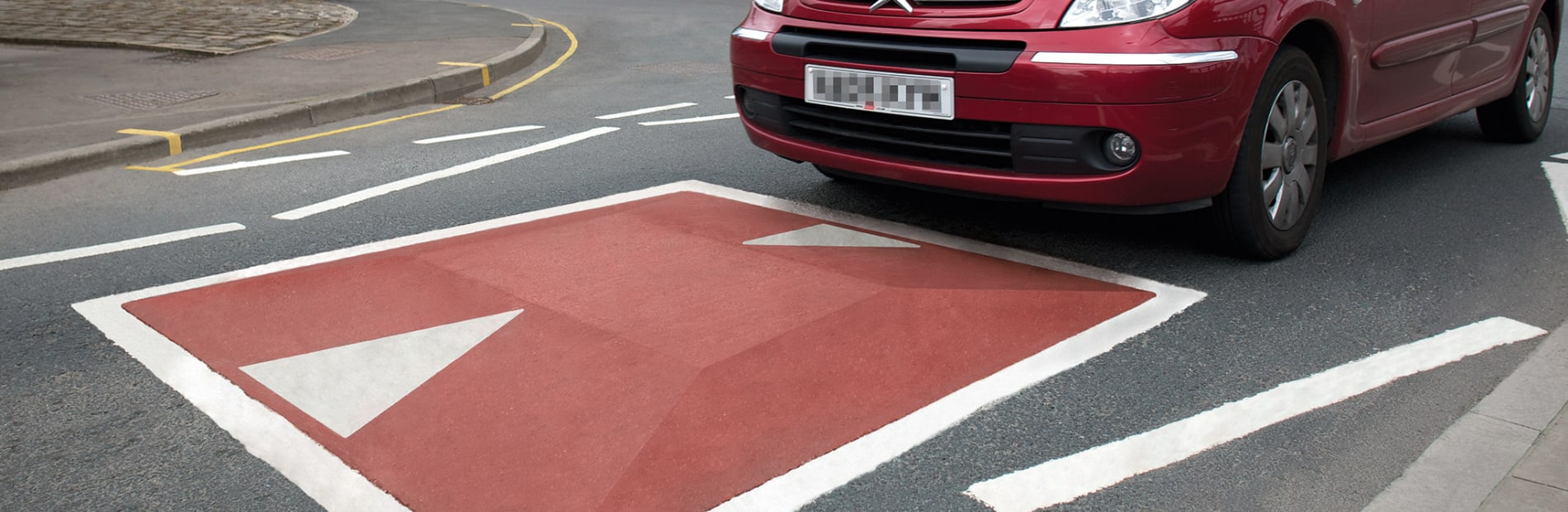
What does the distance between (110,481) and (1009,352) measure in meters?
2.22

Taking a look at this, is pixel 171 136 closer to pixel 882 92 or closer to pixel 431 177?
pixel 431 177

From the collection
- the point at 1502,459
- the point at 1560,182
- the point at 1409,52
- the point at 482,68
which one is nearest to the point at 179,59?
the point at 482,68

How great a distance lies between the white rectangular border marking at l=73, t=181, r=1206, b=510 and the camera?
273cm

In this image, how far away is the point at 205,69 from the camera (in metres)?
9.66

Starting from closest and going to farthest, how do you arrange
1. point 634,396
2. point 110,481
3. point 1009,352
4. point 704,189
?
point 110,481, point 634,396, point 1009,352, point 704,189

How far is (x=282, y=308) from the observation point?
3.98m

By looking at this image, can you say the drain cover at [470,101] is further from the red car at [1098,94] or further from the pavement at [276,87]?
the red car at [1098,94]

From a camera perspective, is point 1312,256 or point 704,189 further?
point 704,189

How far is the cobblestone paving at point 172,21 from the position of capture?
1129 cm

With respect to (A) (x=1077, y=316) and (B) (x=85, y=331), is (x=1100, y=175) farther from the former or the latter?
(B) (x=85, y=331)

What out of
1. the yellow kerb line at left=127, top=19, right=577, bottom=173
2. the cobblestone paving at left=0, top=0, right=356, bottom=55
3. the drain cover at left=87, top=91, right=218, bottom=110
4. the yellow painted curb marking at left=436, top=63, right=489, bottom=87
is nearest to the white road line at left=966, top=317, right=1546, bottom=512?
the yellow kerb line at left=127, top=19, right=577, bottom=173

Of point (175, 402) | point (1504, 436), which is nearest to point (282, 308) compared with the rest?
point (175, 402)

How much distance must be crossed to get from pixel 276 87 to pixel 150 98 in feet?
2.67

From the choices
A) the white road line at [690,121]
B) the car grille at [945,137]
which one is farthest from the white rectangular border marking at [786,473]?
the white road line at [690,121]
